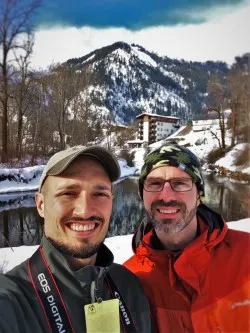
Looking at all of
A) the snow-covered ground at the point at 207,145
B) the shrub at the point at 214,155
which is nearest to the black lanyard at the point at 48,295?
the snow-covered ground at the point at 207,145

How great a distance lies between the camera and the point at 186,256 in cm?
50

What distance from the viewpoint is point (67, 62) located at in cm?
119

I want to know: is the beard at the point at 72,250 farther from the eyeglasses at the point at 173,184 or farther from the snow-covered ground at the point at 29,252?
the snow-covered ground at the point at 29,252

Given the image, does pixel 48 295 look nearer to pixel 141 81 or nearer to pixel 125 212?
pixel 141 81

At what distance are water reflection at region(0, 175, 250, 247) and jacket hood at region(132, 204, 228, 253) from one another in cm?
84

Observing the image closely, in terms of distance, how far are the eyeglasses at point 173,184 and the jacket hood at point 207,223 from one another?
72 mm

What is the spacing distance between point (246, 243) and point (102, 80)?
1.06 metres

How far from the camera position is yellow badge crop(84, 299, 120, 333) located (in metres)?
0.35

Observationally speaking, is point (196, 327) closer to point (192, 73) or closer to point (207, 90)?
point (192, 73)

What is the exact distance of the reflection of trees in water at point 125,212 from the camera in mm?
1803

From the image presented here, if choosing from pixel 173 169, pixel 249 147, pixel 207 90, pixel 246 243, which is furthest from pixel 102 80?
pixel 246 243

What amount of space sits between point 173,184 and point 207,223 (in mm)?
104

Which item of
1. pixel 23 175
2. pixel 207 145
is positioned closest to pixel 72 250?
pixel 23 175

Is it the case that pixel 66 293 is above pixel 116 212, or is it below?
above
